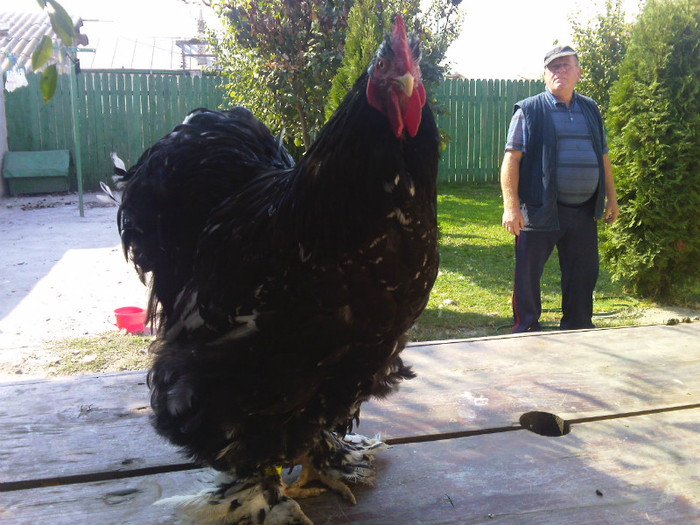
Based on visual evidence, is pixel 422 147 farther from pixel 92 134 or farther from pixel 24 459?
pixel 92 134

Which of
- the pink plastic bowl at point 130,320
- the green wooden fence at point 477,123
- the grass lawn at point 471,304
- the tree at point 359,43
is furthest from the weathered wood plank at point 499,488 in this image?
the green wooden fence at point 477,123

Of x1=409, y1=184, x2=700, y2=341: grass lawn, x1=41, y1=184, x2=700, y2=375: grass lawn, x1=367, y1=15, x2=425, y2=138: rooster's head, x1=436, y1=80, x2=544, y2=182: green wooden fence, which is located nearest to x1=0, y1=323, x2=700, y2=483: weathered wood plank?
x1=367, y1=15, x2=425, y2=138: rooster's head

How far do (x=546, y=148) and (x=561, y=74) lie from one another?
0.59m

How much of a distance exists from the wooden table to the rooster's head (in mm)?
1073

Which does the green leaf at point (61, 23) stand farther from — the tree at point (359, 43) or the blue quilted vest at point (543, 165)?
the tree at point (359, 43)

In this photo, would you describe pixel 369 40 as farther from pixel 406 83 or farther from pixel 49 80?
pixel 49 80

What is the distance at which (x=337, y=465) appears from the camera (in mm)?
1975

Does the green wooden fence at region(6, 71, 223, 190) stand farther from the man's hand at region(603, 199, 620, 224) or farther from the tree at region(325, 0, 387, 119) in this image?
the man's hand at region(603, 199, 620, 224)

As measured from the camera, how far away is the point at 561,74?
4.52 m

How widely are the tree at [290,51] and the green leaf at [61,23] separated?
6007 mm

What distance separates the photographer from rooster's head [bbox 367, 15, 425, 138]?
152 centimetres

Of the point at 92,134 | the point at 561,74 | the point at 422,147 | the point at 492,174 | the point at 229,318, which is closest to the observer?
the point at 422,147

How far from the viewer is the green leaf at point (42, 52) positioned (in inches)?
43.8

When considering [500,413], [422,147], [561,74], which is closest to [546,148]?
[561,74]
